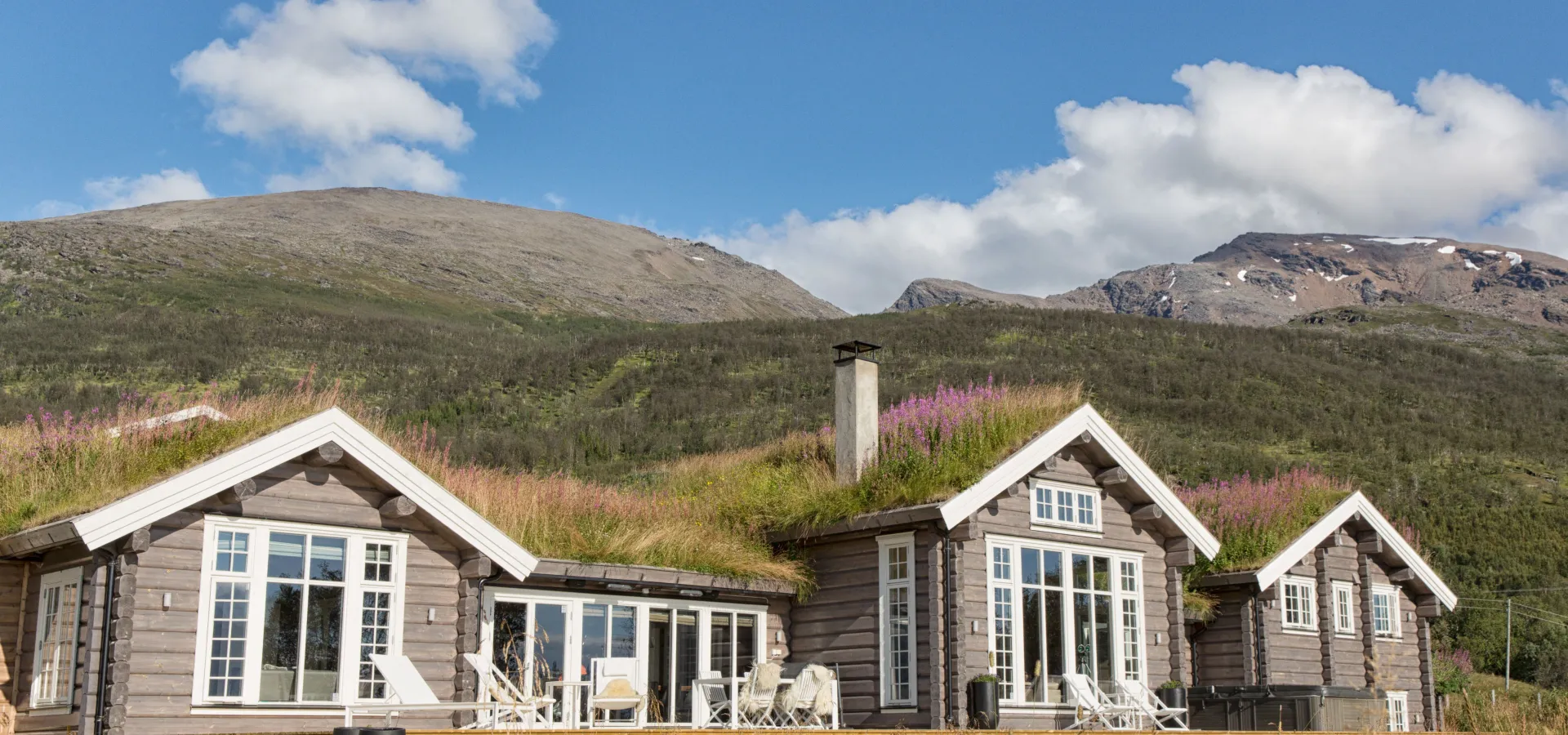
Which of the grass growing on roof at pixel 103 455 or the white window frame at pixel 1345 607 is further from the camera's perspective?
the white window frame at pixel 1345 607

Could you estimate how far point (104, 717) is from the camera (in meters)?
12.3

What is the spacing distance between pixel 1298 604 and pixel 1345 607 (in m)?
1.35

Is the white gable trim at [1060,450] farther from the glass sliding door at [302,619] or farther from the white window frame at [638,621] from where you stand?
the glass sliding door at [302,619]

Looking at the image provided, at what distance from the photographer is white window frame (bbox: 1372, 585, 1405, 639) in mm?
23797

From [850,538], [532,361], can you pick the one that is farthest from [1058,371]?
[850,538]

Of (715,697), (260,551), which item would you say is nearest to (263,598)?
(260,551)

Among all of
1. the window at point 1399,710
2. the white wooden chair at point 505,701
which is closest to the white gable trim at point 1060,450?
the white wooden chair at point 505,701

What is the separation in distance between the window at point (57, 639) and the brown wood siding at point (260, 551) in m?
0.83

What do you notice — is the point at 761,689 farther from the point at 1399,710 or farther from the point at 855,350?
the point at 1399,710

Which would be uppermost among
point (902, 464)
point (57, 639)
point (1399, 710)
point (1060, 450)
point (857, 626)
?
point (1060, 450)

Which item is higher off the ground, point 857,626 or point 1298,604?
point 1298,604

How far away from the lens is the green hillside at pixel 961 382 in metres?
46.3

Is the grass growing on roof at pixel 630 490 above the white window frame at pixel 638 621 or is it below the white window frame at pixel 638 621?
above

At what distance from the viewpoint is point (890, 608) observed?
17.0m
